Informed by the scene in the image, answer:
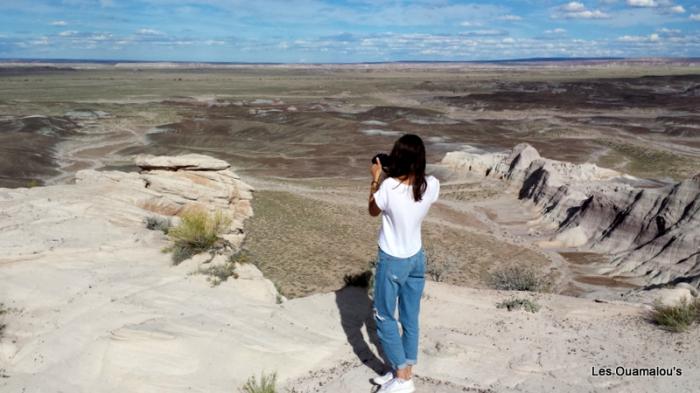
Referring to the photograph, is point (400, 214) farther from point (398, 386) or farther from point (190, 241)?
point (190, 241)

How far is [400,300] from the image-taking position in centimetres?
472

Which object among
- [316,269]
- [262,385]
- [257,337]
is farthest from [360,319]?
[316,269]

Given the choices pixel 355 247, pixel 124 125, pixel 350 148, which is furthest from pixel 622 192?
pixel 124 125

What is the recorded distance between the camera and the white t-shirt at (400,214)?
170 inches

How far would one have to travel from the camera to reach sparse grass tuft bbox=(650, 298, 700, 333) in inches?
221

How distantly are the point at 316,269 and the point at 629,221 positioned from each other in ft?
32.5

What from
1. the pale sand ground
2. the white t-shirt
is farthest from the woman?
the pale sand ground

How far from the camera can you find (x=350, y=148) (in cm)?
4259

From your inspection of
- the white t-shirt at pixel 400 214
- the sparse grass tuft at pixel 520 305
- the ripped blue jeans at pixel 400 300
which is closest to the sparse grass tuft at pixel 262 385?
the ripped blue jeans at pixel 400 300

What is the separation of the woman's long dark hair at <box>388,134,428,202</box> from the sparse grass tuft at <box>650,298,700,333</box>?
320cm

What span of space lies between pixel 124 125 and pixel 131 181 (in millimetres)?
39711

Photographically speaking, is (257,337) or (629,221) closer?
(257,337)

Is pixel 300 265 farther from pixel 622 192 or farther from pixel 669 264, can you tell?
pixel 622 192

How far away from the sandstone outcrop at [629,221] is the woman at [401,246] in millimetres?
9892
